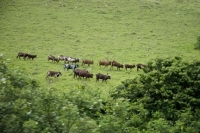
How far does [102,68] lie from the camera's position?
111ft

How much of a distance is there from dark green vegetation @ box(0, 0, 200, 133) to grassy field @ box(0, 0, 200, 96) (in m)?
0.12

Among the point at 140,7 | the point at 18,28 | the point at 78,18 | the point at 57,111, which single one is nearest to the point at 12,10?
the point at 18,28

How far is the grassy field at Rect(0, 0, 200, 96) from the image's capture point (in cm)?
3616

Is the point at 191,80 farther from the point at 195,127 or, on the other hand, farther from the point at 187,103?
the point at 195,127

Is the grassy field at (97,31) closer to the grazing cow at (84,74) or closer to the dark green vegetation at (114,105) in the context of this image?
the grazing cow at (84,74)

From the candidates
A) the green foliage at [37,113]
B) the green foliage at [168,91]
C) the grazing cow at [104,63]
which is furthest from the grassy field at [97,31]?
the green foliage at [37,113]

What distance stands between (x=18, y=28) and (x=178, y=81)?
34471 mm

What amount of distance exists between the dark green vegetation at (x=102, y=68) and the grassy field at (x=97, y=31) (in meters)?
0.12

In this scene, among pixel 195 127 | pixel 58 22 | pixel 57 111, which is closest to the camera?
pixel 57 111

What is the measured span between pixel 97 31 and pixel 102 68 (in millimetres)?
15948

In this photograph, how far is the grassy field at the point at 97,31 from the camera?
36.2 m

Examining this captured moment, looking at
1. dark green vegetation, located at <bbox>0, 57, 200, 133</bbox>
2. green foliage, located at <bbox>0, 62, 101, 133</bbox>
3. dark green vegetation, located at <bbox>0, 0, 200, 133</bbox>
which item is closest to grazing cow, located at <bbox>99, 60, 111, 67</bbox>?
dark green vegetation, located at <bbox>0, 0, 200, 133</bbox>

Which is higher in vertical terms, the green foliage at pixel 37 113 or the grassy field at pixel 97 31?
the green foliage at pixel 37 113

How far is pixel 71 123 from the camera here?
8250 mm
